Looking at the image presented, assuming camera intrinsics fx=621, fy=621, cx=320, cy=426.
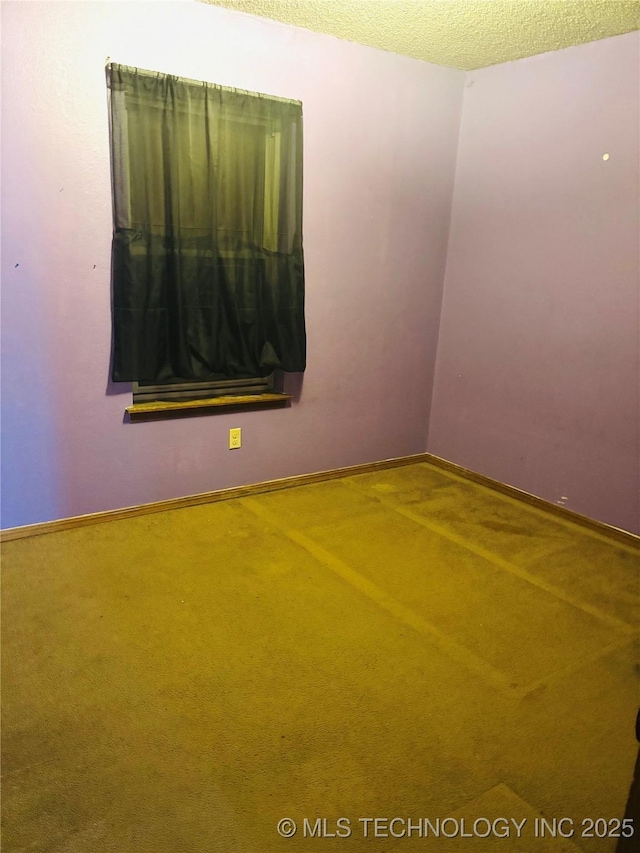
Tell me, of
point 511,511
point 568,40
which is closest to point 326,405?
point 511,511

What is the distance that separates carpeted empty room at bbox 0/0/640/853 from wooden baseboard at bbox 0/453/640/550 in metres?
0.02

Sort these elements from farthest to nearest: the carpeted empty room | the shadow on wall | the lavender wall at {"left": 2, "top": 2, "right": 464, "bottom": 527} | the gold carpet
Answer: the lavender wall at {"left": 2, "top": 2, "right": 464, "bottom": 527} → the carpeted empty room → the gold carpet → the shadow on wall

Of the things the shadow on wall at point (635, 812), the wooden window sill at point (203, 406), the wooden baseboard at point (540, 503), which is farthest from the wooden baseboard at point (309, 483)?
the shadow on wall at point (635, 812)

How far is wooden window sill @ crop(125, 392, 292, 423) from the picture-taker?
3.01m

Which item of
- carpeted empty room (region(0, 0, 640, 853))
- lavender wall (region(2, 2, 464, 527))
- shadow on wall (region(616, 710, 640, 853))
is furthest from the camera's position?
lavender wall (region(2, 2, 464, 527))

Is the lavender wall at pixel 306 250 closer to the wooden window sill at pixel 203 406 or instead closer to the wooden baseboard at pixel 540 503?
the wooden window sill at pixel 203 406

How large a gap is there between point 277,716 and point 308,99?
2802mm

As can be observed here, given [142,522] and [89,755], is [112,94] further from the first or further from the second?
[89,755]

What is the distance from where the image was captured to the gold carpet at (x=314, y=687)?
5.02 feet

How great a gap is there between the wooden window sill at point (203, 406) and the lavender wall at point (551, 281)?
1249mm

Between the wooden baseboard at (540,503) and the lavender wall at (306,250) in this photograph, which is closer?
the lavender wall at (306,250)

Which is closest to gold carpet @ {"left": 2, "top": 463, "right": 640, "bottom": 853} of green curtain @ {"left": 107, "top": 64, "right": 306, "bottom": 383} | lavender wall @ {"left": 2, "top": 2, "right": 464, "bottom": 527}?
lavender wall @ {"left": 2, "top": 2, "right": 464, "bottom": 527}

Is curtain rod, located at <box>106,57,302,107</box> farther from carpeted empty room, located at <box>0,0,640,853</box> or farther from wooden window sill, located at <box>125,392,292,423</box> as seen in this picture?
wooden window sill, located at <box>125,392,292,423</box>

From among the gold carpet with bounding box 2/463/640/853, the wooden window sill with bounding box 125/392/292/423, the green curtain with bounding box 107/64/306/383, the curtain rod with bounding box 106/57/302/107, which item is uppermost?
the curtain rod with bounding box 106/57/302/107
